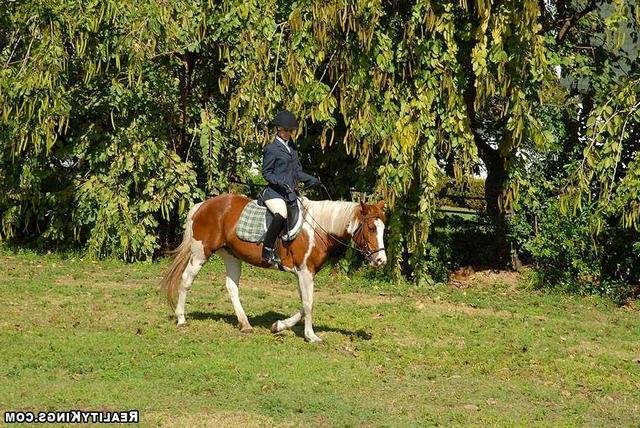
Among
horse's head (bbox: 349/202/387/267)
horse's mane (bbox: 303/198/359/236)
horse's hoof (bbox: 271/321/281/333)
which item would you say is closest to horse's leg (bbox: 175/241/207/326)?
horse's hoof (bbox: 271/321/281/333)

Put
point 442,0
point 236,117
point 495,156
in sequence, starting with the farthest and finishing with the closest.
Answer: point 495,156, point 236,117, point 442,0

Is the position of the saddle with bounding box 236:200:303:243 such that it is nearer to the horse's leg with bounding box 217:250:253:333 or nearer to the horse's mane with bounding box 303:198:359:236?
the horse's mane with bounding box 303:198:359:236

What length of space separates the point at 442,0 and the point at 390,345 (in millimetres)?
5600

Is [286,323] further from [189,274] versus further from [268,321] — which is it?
[189,274]

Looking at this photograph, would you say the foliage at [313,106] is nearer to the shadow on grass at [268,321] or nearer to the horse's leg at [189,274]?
the shadow on grass at [268,321]

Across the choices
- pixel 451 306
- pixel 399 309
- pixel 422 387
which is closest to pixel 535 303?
pixel 451 306

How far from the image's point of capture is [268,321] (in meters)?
12.8

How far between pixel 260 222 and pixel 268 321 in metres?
1.67

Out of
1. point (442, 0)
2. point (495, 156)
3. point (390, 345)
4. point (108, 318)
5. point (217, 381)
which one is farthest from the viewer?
point (495, 156)

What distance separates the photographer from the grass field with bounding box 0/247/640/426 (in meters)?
8.97

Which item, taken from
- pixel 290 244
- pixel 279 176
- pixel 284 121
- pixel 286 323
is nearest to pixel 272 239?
pixel 290 244

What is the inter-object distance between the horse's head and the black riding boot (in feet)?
2.83

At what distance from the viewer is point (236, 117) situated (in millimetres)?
16156

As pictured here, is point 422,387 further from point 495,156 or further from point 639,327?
point 495,156
